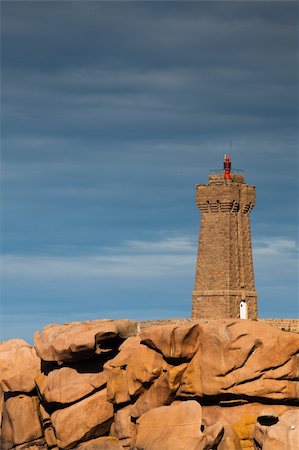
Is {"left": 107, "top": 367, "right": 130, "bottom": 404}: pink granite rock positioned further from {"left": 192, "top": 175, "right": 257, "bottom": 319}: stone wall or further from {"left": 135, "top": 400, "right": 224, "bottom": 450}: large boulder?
{"left": 192, "top": 175, "right": 257, "bottom": 319}: stone wall

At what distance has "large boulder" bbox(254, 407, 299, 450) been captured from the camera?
42.5m

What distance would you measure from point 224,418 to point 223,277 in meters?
36.2

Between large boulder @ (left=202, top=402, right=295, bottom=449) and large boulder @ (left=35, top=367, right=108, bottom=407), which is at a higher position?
large boulder @ (left=35, top=367, right=108, bottom=407)

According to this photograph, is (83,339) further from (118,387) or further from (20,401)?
(20,401)

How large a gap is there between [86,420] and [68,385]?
216cm

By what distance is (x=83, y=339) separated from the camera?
167ft

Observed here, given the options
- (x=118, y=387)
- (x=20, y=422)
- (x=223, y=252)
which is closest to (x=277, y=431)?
(x=118, y=387)

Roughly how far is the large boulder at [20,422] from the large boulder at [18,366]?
59 cm

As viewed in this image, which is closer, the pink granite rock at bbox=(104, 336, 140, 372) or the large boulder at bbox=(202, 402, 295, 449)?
the large boulder at bbox=(202, 402, 295, 449)

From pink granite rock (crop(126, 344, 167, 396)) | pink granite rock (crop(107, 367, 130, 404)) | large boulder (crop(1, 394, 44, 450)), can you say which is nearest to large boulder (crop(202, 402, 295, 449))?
pink granite rock (crop(126, 344, 167, 396))

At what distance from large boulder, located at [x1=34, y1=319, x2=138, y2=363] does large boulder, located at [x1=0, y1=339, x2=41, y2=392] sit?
6.29 ft

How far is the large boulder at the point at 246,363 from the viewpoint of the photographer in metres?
46.4

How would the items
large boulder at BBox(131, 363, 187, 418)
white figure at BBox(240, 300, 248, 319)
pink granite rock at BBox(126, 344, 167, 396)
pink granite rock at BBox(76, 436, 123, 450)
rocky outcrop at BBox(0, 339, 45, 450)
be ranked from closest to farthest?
large boulder at BBox(131, 363, 187, 418) < pink granite rock at BBox(126, 344, 167, 396) < pink granite rock at BBox(76, 436, 123, 450) < rocky outcrop at BBox(0, 339, 45, 450) < white figure at BBox(240, 300, 248, 319)

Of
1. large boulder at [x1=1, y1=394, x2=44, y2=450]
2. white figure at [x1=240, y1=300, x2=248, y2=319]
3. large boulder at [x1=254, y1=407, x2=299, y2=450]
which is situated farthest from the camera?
white figure at [x1=240, y1=300, x2=248, y2=319]
